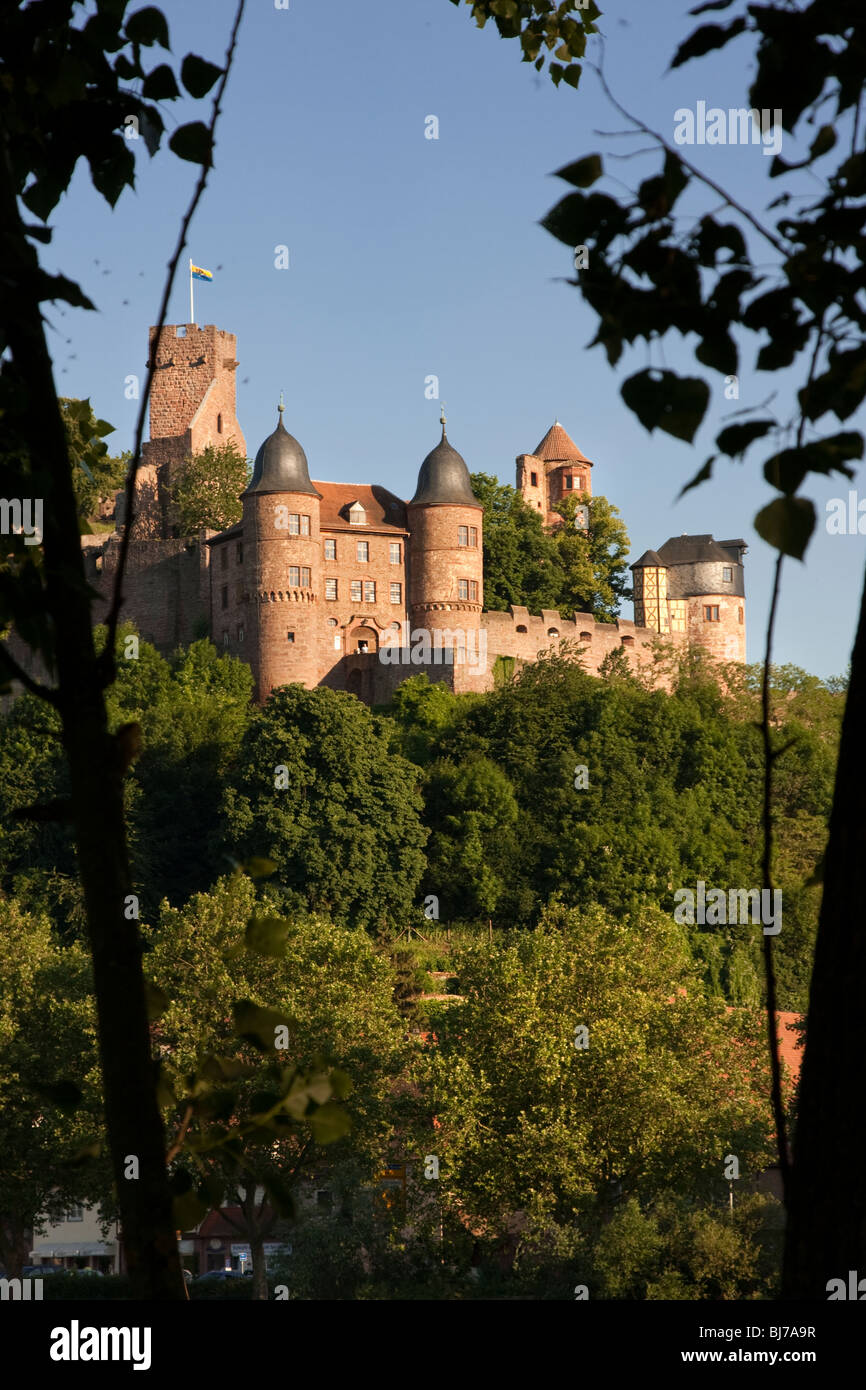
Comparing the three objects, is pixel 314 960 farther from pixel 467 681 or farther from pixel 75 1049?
pixel 467 681

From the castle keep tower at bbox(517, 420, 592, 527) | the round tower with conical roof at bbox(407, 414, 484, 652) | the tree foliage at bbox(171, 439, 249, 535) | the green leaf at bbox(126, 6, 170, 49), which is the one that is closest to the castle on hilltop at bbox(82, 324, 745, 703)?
the round tower with conical roof at bbox(407, 414, 484, 652)

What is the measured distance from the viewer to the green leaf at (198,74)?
3.89 metres

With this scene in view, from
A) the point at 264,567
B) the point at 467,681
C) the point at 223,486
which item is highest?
the point at 223,486

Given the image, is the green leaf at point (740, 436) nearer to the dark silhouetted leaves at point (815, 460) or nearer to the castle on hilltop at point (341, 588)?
the dark silhouetted leaves at point (815, 460)

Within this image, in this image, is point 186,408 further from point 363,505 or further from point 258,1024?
point 258,1024

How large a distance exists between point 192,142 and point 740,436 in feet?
4.99

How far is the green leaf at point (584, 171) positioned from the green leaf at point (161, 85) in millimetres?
1201

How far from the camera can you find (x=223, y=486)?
7912cm

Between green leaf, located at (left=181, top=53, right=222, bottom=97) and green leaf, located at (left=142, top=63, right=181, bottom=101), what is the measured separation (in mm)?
147

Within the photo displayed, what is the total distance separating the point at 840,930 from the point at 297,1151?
38.6m

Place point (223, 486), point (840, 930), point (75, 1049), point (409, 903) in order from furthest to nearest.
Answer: point (223, 486)
point (409, 903)
point (75, 1049)
point (840, 930)

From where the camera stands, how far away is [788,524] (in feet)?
9.62
